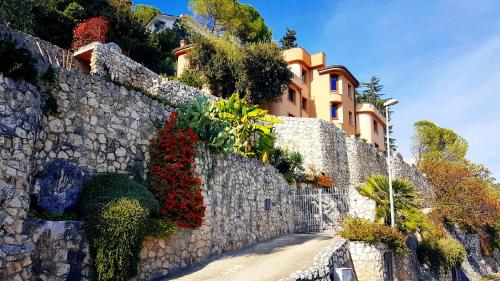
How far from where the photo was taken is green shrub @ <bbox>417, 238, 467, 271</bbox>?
2150cm

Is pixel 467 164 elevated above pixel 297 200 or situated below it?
above

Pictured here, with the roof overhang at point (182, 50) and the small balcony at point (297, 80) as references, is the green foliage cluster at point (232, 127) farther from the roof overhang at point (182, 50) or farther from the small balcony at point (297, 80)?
the small balcony at point (297, 80)

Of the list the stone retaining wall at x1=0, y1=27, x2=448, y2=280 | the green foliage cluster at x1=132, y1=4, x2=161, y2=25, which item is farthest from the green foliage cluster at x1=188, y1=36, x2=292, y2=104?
the green foliage cluster at x1=132, y1=4, x2=161, y2=25

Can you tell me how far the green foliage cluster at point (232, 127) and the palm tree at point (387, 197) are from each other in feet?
17.2

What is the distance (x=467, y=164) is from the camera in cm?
3953

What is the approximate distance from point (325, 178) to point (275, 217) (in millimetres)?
9028

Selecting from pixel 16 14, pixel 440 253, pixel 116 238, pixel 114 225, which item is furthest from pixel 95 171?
pixel 440 253

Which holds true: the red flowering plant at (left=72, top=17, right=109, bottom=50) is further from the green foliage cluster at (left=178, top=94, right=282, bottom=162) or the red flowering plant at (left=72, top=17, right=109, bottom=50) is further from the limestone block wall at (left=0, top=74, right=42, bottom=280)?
the limestone block wall at (left=0, top=74, right=42, bottom=280)

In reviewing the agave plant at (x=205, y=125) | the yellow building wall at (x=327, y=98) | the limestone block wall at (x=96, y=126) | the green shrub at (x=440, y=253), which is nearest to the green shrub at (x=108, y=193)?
the limestone block wall at (x=96, y=126)

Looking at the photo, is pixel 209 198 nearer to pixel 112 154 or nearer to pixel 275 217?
pixel 112 154

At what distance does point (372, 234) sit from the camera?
52.4 feet

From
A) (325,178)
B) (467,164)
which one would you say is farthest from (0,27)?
(467,164)

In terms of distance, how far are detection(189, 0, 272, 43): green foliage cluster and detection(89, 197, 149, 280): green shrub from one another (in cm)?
3427

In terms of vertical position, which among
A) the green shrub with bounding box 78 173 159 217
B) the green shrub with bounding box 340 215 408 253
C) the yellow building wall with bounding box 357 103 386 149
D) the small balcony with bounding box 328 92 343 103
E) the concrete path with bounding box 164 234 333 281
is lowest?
the concrete path with bounding box 164 234 333 281
